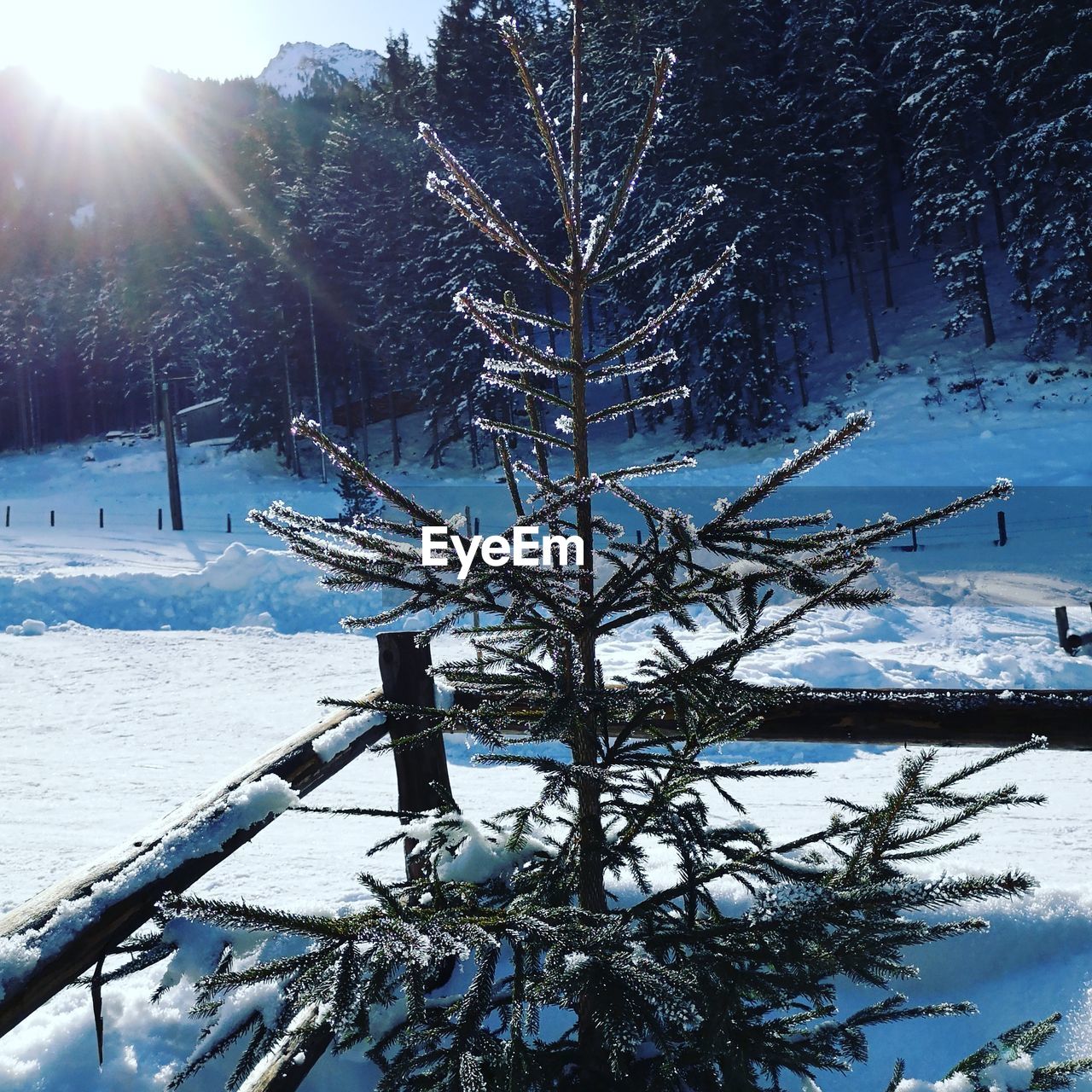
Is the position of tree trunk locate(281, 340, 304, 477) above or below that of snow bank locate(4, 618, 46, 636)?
above

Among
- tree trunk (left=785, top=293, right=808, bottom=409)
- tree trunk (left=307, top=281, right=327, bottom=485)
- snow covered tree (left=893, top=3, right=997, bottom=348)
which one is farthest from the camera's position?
tree trunk (left=307, top=281, right=327, bottom=485)

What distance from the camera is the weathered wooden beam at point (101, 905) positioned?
166 centimetres

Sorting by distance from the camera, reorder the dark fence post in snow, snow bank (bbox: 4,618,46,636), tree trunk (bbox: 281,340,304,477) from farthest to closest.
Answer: tree trunk (bbox: 281,340,304,477), snow bank (bbox: 4,618,46,636), the dark fence post in snow

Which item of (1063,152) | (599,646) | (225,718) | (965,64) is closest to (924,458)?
(1063,152)

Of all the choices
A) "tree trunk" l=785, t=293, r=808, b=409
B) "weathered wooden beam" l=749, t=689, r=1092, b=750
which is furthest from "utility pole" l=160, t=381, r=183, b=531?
"weathered wooden beam" l=749, t=689, r=1092, b=750

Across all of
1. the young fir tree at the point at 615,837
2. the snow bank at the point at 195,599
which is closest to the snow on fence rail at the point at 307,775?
the young fir tree at the point at 615,837

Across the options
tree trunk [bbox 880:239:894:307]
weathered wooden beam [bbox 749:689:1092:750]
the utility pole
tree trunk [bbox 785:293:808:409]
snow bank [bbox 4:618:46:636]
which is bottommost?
snow bank [bbox 4:618:46:636]

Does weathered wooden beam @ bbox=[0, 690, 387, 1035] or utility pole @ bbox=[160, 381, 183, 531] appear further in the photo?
utility pole @ bbox=[160, 381, 183, 531]

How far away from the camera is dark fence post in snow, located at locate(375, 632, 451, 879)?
11.1ft

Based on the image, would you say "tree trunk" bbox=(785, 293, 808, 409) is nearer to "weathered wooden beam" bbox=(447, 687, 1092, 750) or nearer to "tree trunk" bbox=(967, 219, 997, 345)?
"tree trunk" bbox=(967, 219, 997, 345)

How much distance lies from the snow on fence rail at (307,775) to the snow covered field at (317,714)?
42.8 inches

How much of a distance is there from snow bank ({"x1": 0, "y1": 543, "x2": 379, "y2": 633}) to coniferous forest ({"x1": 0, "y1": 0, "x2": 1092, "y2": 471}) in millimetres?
15415

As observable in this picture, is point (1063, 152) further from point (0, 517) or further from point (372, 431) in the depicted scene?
point (0, 517)

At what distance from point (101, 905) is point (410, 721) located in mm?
1604
